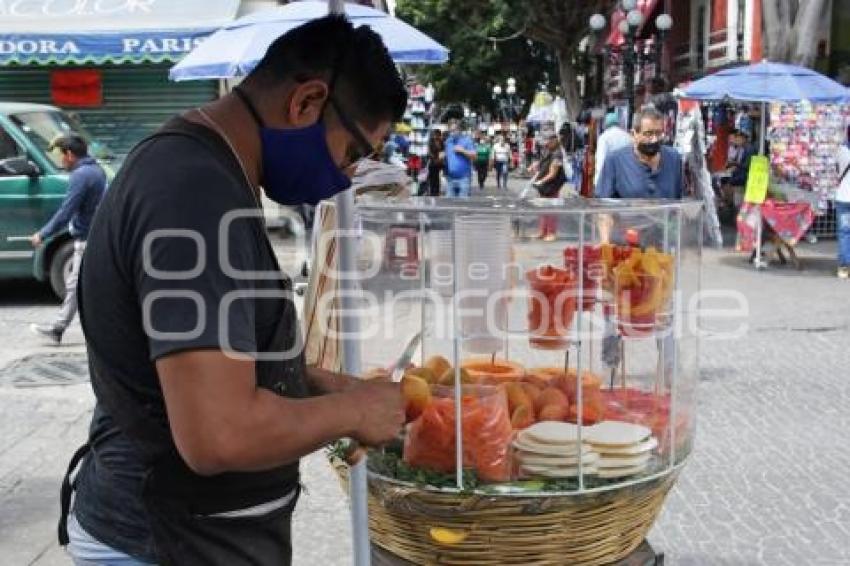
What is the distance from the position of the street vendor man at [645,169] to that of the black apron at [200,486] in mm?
4989

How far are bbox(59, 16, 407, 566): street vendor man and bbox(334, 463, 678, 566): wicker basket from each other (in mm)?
456

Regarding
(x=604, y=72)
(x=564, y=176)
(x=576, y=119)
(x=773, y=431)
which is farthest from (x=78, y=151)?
(x=604, y=72)

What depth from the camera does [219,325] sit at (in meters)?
1.46

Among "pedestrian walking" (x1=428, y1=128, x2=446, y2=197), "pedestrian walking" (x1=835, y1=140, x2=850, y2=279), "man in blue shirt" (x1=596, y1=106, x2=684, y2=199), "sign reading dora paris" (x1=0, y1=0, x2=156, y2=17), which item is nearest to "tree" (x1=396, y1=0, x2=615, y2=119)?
"pedestrian walking" (x1=428, y1=128, x2=446, y2=197)

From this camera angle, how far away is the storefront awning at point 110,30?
1379 centimetres

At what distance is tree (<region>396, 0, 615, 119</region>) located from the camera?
30.6 m

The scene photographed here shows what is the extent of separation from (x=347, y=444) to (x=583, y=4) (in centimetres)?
3043

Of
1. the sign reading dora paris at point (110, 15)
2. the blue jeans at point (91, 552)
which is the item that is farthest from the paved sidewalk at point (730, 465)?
the sign reading dora paris at point (110, 15)

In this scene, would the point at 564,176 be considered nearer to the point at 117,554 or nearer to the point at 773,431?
the point at 773,431

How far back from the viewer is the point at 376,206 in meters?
2.57

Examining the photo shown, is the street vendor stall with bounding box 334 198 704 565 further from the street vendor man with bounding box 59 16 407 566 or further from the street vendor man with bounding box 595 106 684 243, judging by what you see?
the street vendor man with bounding box 595 106 684 243

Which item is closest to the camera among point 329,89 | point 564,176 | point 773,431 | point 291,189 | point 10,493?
point 329,89

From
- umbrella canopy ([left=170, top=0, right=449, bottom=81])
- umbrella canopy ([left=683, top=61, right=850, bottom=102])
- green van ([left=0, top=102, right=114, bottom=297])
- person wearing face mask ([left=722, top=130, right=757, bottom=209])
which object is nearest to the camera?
umbrella canopy ([left=170, top=0, right=449, bottom=81])

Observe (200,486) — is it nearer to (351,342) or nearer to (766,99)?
(351,342)
